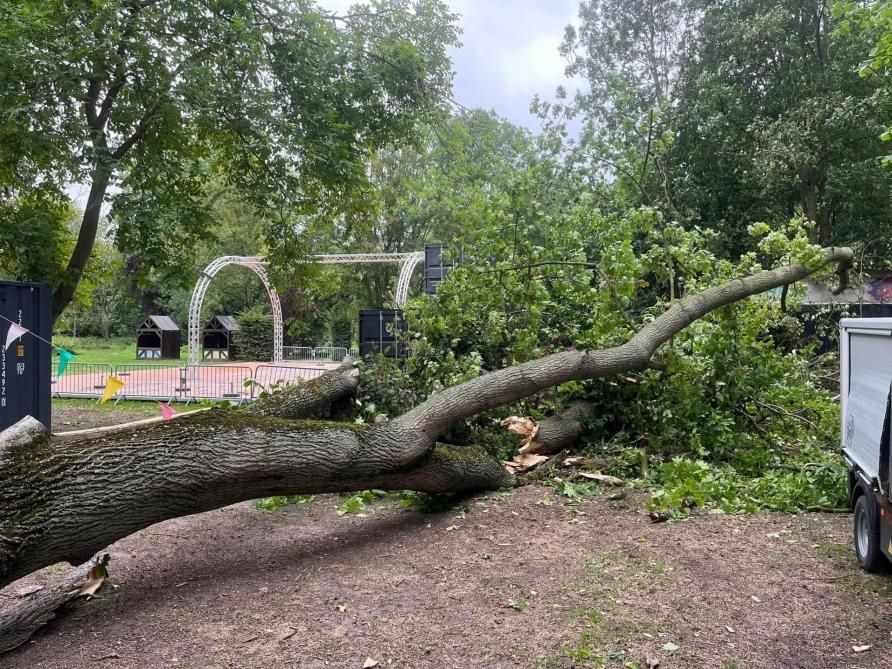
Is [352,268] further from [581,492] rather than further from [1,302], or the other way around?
[581,492]

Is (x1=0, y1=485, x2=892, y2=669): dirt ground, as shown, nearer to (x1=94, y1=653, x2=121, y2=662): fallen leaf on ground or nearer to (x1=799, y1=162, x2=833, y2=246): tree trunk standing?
(x1=94, y1=653, x2=121, y2=662): fallen leaf on ground

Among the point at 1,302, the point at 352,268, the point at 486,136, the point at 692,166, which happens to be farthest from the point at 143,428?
the point at 352,268

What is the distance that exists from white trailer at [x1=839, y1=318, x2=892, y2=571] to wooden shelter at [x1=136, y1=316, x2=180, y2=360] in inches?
1231

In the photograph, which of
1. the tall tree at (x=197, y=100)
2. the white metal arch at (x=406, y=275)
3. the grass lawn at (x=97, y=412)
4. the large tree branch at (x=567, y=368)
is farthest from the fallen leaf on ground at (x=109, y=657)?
the white metal arch at (x=406, y=275)

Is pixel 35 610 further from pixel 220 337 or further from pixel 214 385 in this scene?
pixel 220 337

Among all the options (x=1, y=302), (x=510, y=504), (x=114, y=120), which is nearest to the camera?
(x=510, y=504)

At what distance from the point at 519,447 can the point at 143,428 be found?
3.90 meters

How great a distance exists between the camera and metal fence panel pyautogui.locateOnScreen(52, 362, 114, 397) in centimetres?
1494

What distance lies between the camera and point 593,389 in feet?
23.9

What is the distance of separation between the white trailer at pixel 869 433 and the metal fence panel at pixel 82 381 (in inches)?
539

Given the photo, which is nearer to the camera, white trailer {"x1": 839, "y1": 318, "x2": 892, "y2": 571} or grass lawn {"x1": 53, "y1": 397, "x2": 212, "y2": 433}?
white trailer {"x1": 839, "y1": 318, "x2": 892, "y2": 571}

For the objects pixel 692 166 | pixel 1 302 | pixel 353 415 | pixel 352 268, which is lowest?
pixel 353 415

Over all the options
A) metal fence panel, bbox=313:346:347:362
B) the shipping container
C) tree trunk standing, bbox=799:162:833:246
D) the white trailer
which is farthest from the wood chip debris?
metal fence panel, bbox=313:346:347:362

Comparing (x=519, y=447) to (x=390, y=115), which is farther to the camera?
(x=390, y=115)
